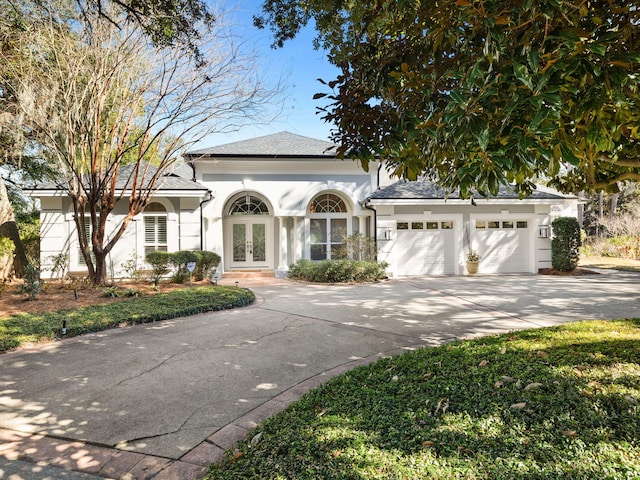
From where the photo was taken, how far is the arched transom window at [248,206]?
17141mm

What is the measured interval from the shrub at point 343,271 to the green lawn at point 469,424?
9.74 meters

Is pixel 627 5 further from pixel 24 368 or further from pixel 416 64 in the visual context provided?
Result: pixel 24 368

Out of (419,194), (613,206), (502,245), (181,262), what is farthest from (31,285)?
(613,206)

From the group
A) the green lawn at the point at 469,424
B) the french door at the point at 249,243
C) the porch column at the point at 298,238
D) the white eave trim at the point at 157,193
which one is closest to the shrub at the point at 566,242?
the porch column at the point at 298,238

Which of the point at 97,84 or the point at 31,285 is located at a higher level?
the point at 97,84

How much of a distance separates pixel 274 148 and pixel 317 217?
12.0ft

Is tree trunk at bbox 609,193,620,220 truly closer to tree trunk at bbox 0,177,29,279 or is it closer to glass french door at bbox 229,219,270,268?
glass french door at bbox 229,219,270,268

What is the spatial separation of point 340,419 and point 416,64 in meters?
3.76

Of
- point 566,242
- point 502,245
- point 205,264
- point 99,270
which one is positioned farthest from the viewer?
point 502,245

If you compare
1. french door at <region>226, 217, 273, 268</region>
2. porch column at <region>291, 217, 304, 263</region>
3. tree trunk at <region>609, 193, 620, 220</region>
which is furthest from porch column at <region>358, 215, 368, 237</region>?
tree trunk at <region>609, 193, 620, 220</region>

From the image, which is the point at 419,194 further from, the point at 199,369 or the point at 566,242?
the point at 199,369

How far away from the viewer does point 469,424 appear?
3018 mm

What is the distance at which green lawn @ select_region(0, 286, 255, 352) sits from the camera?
21.7 ft

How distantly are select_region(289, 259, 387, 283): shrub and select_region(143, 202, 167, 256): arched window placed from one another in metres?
5.79
